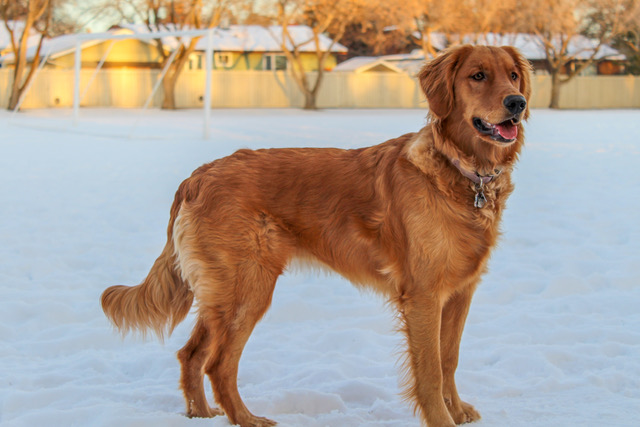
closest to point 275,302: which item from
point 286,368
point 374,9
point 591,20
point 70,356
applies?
point 286,368

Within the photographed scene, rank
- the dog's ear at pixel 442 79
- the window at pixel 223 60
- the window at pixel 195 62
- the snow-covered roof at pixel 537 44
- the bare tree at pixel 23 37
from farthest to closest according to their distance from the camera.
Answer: the window at pixel 223 60, the window at pixel 195 62, the snow-covered roof at pixel 537 44, the bare tree at pixel 23 37, the dog's ear at pixel 442 79

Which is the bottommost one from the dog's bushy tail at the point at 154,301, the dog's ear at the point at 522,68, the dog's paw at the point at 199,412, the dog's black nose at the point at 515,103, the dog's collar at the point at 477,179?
the dog's paw at the point at 199,412

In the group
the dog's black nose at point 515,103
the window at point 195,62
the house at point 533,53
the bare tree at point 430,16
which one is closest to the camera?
the dog's black nose at point 515,103

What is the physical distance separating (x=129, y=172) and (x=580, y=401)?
9.49 meters

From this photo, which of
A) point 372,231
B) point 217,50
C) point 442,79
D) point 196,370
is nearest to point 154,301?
point 196,370

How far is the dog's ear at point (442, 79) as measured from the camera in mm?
3732

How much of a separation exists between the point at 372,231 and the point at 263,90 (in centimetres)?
3645

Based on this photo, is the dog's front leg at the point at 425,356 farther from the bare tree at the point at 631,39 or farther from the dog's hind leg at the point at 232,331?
the bare tree at the point at 631,39

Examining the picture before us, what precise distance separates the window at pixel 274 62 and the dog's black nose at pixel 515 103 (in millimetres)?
46881

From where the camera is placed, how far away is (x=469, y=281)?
361cm

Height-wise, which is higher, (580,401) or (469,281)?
(469,281)

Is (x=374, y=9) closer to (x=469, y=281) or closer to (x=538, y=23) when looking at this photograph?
(x=538, y=23)

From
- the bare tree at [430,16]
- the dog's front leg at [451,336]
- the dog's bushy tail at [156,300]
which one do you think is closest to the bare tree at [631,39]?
the bare tree at [430,16]

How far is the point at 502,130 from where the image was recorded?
357cm
